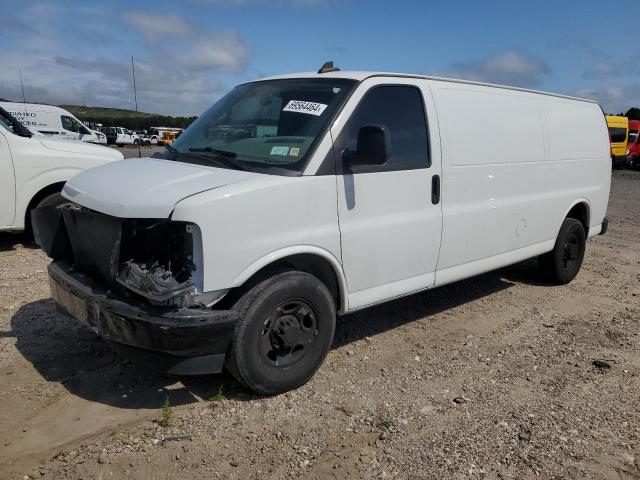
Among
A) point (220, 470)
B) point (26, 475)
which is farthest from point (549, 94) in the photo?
point (26, 475)

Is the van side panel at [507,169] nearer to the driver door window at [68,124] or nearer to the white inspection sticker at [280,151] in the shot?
the white inspection sticker at [280,151]

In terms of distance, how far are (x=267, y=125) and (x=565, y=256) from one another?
412cm

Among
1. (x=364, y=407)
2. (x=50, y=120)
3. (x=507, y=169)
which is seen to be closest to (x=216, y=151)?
(x=364, y=407)

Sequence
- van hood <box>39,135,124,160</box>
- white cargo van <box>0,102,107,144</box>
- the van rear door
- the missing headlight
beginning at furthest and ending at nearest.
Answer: white cargo van <box>0,102,107,144</box>, van hood <box>39,135,124,160</box>, the van rear door, the missing headlight

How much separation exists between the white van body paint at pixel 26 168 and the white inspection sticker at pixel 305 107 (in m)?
4.20

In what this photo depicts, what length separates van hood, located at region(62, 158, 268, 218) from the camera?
3070 millimetres

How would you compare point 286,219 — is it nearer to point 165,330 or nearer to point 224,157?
point 224,157

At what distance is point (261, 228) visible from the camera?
3256 mm

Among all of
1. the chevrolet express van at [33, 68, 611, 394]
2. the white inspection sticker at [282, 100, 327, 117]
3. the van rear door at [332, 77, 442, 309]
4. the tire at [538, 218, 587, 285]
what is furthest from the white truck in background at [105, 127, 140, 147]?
the van rear door at [332, 77, 442, 309]

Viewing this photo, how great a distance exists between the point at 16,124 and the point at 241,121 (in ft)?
14.5

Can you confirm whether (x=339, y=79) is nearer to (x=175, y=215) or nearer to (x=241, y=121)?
(x=241, y=121)

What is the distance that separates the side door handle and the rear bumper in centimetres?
190

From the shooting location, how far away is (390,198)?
393cm

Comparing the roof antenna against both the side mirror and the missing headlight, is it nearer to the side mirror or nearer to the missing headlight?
the side mirror
